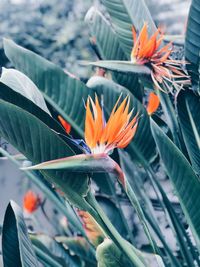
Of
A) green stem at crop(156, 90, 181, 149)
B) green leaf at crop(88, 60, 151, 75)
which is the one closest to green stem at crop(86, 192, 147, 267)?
green leaf at crop(88, 60, 151, 75)

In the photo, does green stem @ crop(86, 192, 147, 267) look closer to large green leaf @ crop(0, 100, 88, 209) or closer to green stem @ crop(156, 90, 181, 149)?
large green leaf @ crop(0, 100, 88, 209)

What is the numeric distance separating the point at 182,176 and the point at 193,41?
31 centimetres

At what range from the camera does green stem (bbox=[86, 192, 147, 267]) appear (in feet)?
2.69

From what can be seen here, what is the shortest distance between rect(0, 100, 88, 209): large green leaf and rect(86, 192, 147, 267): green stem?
0.06 feet

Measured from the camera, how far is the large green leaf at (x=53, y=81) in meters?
1.28

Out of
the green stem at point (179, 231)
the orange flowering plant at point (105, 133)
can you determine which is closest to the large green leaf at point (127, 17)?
the orange flowering plant at point (105, 133)

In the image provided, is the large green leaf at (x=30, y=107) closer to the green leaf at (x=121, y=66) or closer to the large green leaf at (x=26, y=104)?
the large green leaf at (x=26, y=104)

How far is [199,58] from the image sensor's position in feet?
3.83

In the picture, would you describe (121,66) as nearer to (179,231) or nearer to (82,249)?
(179,231)

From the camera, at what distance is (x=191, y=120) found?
1.19 metres

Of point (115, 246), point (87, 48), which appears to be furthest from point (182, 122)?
point (87, 48)

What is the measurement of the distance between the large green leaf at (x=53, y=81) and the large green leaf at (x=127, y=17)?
200 mm

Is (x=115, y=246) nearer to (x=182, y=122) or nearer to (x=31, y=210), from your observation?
(x=182, y=122)

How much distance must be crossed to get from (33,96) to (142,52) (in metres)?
0.26
